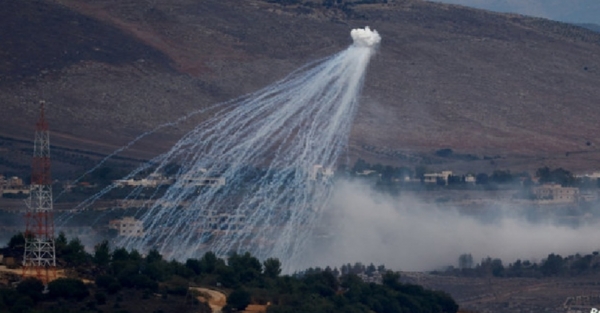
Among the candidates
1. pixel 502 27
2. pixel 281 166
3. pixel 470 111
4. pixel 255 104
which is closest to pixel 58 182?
pixel 281 166

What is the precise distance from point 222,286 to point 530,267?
27525 mm

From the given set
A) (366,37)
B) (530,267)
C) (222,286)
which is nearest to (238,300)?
(222,286)

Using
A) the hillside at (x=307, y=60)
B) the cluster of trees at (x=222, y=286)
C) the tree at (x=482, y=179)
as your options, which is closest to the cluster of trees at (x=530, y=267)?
the cluster of trees at (x=222, y=286)

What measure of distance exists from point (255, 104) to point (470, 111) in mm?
18698

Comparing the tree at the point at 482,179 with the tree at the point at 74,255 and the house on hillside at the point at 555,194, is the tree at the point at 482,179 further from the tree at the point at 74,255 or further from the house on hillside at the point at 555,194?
the tree at the point at 74,255

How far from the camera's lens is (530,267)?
8588 centimetres

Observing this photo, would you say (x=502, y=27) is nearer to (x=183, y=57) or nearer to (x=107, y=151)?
(x=183, y=57)

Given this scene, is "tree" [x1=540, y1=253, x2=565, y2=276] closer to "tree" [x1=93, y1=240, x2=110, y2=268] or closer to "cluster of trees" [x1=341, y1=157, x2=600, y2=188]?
"cluster of trees" [x1=341, y1=157, x2=600, y2=188]

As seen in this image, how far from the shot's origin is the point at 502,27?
155 meters

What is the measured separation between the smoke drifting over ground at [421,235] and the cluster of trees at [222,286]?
1711cm

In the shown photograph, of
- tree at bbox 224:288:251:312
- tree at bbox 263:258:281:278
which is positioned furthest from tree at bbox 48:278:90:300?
tree at bbox 263:258:281:278

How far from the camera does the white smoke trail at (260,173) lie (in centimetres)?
8025

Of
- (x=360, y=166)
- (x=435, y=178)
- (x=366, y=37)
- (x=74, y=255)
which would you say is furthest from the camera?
(x=435, y=178)

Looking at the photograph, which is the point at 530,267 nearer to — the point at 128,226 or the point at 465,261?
the point at 465,261
